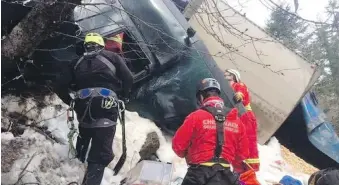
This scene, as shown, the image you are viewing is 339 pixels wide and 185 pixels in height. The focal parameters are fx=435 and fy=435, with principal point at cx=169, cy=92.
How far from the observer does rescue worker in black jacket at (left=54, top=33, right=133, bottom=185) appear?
439 centimetres

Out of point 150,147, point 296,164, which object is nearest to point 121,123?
point 150,147

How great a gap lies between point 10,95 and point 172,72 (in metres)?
2.07

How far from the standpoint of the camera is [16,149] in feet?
14.3

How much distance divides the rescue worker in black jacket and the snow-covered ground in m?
0.37

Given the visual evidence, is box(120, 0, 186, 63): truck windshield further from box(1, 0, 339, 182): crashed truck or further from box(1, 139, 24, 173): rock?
box(1, 139, 24, 173): rock

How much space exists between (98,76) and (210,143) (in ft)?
4.59

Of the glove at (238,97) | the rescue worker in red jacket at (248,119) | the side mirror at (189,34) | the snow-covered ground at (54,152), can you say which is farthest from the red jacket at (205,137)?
the glove at (238,97)

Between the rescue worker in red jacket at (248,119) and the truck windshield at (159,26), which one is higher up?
the truck windshield at (159,26)

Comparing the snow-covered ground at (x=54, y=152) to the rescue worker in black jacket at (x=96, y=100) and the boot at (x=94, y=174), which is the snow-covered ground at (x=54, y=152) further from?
the rescue worker in black jacket at (x=96, y=100)

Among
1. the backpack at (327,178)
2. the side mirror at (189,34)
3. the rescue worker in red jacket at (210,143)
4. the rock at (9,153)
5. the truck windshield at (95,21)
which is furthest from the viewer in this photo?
the side mirror at (189,34)

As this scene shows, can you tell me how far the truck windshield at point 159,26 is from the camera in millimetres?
5617

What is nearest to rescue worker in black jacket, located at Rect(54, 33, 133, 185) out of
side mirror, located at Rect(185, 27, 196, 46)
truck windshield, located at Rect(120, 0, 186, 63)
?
truck windshield, located at Rect(120, 0, 186, 63)

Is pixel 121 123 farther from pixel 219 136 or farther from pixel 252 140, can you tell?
pixel 252 140

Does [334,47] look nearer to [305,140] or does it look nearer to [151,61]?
[305,140]
